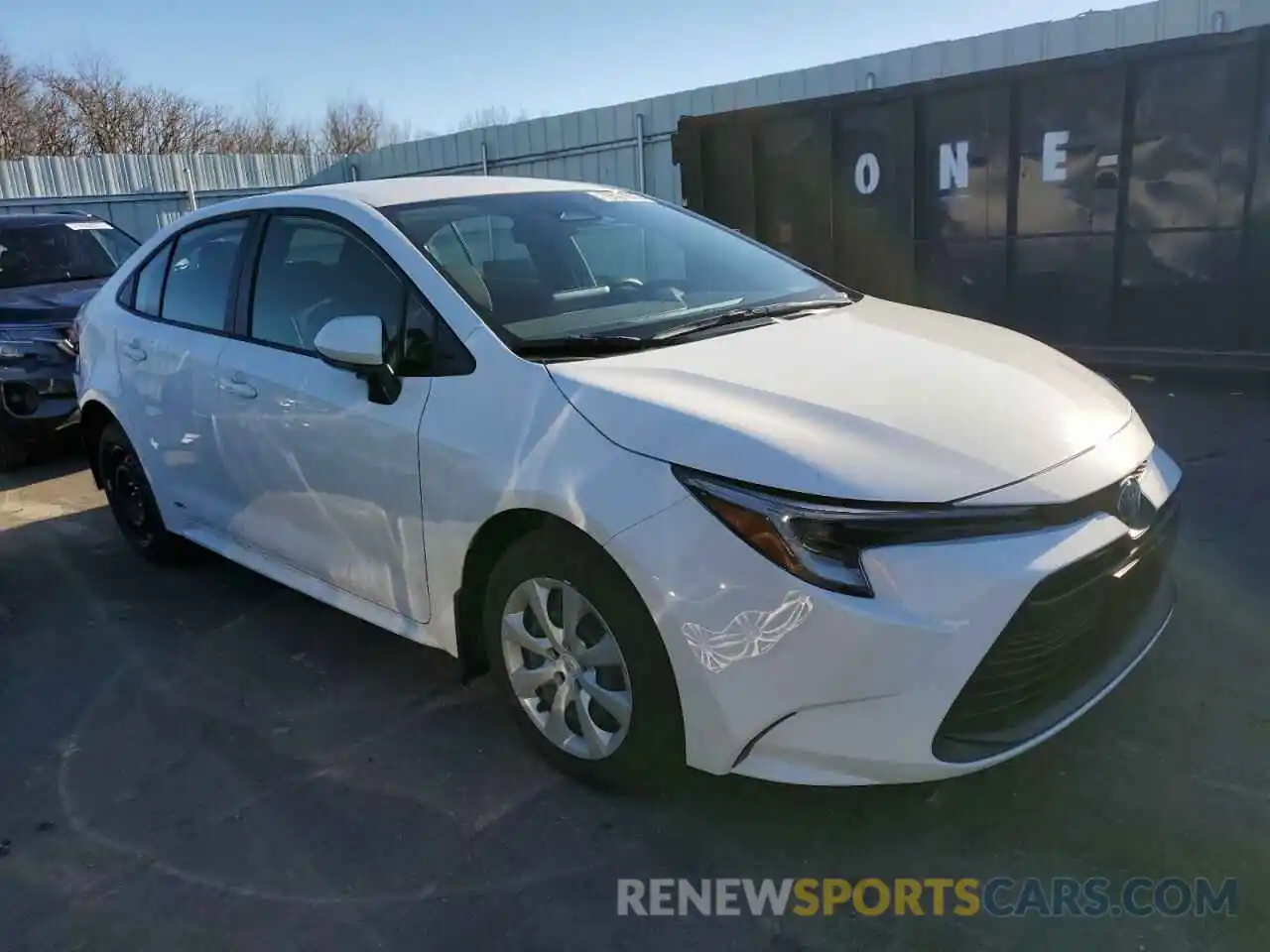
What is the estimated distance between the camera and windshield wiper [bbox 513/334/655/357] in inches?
111

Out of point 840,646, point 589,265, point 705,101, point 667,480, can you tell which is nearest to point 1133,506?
point 840,646

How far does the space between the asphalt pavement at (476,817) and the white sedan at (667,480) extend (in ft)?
1.01

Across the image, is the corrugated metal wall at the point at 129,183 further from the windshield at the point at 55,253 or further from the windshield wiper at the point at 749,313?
the windshield wiper at the point at 749,313

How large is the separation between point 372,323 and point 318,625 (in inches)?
64.2

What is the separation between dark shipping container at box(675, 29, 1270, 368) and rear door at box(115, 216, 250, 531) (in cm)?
578

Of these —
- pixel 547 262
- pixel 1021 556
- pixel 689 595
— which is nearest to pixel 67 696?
pixel 547 262

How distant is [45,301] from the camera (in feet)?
23.6

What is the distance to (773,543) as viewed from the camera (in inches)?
87.0

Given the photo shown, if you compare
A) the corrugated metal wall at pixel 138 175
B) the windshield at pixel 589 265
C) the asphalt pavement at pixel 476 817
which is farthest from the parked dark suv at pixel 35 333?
the corrugated metal wall at pixel 138 175

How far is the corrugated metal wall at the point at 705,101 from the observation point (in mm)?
11773

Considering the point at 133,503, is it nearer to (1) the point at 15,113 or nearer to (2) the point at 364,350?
(2) the point at 364,350

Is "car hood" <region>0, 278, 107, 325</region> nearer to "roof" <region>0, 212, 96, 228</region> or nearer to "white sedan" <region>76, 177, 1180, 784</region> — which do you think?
"roof" <region>0, 212, 96, 228</region>

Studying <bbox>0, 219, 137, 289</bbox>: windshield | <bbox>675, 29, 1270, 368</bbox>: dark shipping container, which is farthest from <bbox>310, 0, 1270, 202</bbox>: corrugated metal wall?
<bbox>0, 219, 137, 289</bbox>: windshield

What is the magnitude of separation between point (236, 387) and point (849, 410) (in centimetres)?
234
